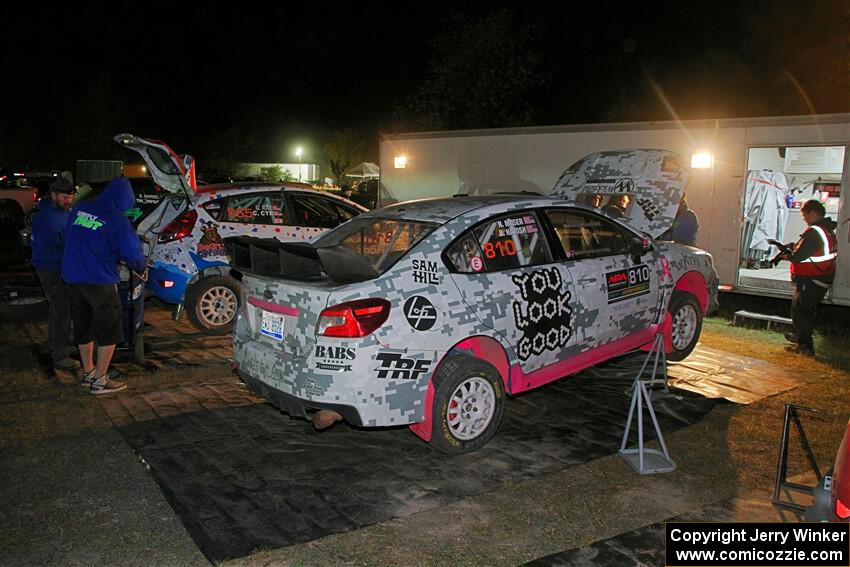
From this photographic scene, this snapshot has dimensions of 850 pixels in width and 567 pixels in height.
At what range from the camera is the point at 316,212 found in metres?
8.85

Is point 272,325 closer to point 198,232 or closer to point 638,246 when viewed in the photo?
point 638,246

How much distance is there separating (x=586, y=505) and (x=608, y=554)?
54 cm

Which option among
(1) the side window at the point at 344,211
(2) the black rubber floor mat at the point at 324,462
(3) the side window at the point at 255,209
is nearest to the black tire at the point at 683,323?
(2) the black rubber floor mat at the point at 324,462

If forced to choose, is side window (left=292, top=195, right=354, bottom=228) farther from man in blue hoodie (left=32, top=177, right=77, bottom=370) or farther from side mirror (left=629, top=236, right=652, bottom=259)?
side mirror (left=629, top=236, right=652, bottom=259)

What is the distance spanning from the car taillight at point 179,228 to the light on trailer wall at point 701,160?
22.4 feet

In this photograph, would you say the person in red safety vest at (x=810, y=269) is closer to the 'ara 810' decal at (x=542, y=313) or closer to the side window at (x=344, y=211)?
the 'ara 810' decal at (x=542, y=313)

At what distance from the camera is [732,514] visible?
4.03 metres

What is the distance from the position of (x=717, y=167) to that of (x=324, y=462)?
7510mm

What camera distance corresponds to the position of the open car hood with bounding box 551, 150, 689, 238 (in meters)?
7.36

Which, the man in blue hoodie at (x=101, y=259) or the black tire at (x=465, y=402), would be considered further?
the man in blue hoodie at (x=101, y=259)

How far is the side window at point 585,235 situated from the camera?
558 centimetres

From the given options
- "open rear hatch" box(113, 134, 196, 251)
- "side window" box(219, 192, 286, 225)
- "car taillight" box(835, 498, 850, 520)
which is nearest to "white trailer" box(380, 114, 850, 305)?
"side window" box(219, 192, 286, 225)

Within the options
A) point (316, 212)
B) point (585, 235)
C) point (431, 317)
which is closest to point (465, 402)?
point (431, 317)

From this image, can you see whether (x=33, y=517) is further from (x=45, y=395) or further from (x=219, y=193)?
(x=219, y=193)
